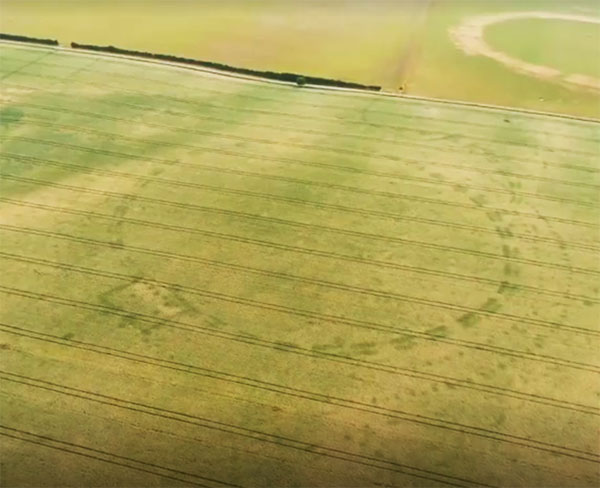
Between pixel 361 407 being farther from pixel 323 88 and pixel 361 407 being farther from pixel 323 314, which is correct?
pixel 323 88

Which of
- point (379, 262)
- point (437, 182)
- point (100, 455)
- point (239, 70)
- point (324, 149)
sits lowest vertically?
point (100, 455)

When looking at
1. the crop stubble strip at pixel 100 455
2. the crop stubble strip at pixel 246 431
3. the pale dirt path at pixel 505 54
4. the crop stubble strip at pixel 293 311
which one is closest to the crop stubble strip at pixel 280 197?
the crop stubble strip at pixel 293 311

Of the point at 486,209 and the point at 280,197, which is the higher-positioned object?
the point at 486,209

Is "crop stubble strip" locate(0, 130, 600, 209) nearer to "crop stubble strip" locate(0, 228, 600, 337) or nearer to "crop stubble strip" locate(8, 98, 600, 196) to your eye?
"crop stubble strip" locate(8, 98, 600, 196)

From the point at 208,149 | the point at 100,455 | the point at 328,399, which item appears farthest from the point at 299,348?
the point at 208,149

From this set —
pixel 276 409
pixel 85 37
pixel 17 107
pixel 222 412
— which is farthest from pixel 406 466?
pixel 85 37

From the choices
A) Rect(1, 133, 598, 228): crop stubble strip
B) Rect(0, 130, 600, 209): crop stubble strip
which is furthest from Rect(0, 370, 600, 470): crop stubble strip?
Rect(0, 130, 600, 209): crop stubble strip
